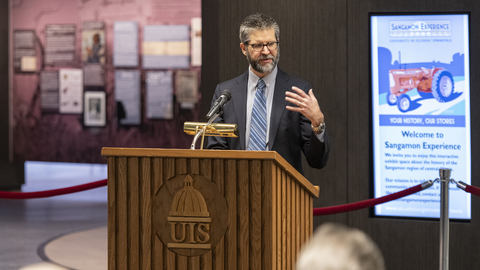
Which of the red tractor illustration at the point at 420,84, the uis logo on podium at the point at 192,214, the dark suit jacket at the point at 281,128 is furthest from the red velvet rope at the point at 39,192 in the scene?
the red tractor illustration at the point at 420,84

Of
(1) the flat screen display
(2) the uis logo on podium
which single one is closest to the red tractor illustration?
(1) the flat screen display

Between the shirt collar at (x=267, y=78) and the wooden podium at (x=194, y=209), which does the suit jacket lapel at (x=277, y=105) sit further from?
the wooden podium at (x=194, y=209)

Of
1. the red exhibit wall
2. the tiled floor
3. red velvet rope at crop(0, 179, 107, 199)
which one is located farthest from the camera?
the red exhibit wall

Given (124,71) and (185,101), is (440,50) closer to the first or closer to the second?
(185,101)

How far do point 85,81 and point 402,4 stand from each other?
6.13m

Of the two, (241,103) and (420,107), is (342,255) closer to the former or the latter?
(241,103)

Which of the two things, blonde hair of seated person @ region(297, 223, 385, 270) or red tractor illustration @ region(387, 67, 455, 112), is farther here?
red tractor illustration @ region(387, 67, 455, 112)

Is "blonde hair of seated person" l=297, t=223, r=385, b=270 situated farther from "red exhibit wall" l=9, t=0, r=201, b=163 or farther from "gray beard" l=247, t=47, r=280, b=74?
"red exhibit wall" l=9, t=0, r=201, b=163

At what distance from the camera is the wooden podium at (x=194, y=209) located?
1830mm

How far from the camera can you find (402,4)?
Result: 4395mm

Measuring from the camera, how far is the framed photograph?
8.91 m

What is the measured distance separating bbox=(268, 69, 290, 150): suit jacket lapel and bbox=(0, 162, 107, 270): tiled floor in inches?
119

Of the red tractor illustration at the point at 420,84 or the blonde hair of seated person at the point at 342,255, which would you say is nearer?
the blonde hair of seated person at the point at 342,255

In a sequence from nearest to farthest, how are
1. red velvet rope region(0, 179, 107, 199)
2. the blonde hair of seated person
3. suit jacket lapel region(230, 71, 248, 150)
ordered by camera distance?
1. the blonde hair of seated person
2. suit jacket lapel region(230, 71, 248, 150)
3. red velvet rope region(0, 179, 107, 199)
